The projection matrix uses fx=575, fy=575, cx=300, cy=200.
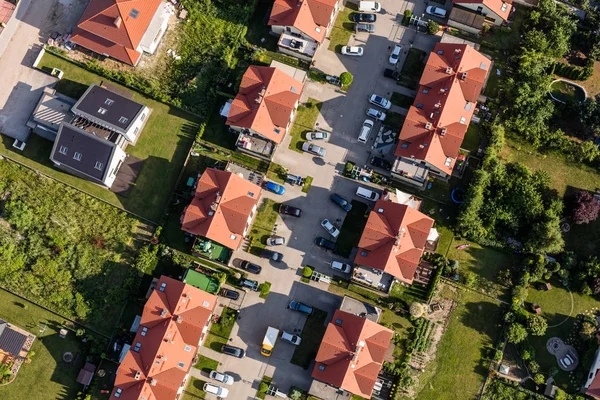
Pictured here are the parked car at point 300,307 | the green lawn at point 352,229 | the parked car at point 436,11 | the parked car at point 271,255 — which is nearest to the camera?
the parked car at point 300,307

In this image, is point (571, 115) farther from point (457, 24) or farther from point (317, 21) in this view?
point (317, 21)

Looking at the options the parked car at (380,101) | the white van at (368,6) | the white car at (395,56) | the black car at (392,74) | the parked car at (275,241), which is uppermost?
the white van at (368,6)

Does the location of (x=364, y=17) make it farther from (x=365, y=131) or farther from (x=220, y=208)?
(x=220, y=208)

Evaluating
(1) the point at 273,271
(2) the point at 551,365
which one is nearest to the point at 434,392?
(2) the point at 551,365

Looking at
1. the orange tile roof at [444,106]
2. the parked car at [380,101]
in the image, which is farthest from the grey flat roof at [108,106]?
the orange tile roof at [444,106]

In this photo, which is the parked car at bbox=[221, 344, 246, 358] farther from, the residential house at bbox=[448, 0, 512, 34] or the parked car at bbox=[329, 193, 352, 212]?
the residential house at bbox=[448, 0, 512, 34]

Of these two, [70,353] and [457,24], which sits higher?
[457,24]

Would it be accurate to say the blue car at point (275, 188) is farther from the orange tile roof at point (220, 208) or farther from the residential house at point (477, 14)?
the residential house at point (477, 14)
